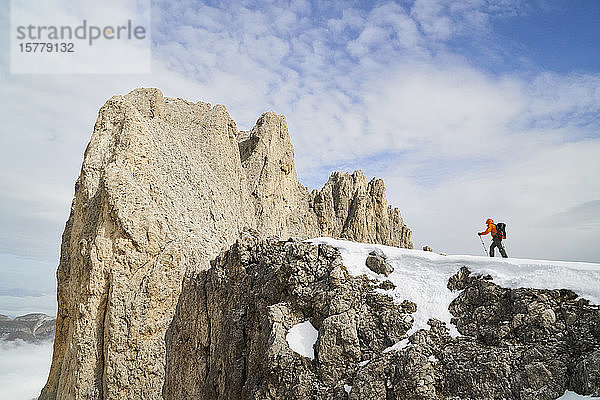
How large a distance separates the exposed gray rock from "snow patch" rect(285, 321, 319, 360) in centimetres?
249

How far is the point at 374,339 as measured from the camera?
1144cm

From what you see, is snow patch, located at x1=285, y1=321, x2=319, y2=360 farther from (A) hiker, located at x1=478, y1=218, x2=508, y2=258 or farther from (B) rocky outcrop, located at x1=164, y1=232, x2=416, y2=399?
(A) hiker, located at x1=478, y1=218, x2=508, y2=258

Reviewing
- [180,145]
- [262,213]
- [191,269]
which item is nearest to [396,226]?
[262,213]

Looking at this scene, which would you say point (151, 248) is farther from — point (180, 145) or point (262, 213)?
point (262, 213)

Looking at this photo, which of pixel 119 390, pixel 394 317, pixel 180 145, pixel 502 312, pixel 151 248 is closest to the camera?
pixel 502 312

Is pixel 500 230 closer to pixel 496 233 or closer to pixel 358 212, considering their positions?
pixel 496 233

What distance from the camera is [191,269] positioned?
19656 mm

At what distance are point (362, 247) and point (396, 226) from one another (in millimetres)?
39769

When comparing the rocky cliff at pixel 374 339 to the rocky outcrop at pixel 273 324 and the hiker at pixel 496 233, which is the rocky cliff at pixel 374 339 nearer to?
the rocky outcrop at pixel 273 324

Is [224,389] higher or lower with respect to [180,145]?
lower

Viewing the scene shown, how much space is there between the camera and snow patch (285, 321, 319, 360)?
11.9m

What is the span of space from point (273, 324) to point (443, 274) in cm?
497

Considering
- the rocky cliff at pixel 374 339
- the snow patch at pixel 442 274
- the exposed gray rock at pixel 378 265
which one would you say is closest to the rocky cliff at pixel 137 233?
the rocky cliff at pixel 374 339

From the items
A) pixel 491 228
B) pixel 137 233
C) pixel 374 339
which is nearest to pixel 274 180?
pixel 137 233
